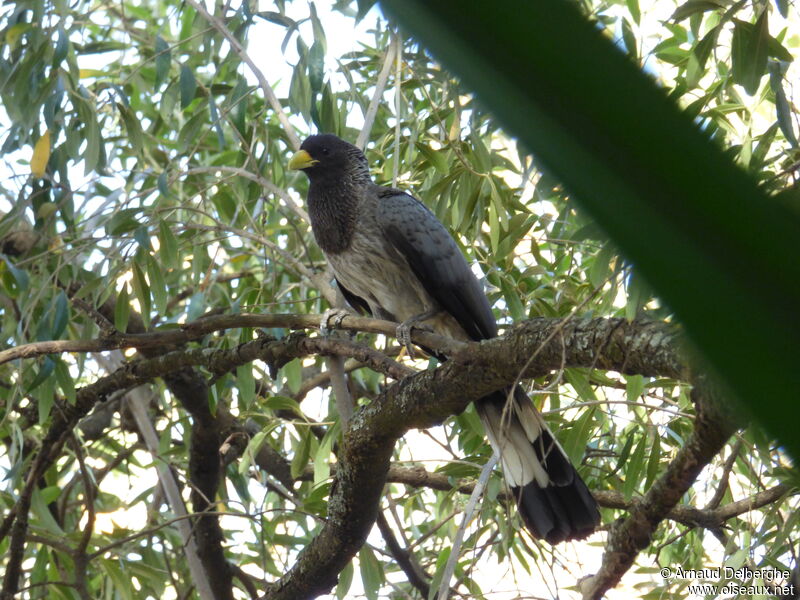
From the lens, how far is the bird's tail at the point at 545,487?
3314mm

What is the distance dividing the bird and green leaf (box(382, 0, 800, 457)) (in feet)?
10.2

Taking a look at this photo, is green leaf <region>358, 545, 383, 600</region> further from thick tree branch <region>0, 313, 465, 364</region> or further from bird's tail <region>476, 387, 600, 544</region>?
thick tree branch <region>0, 313, 465, 364</region>

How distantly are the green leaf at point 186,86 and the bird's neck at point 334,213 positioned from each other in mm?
963

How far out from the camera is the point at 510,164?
4371 millimetres

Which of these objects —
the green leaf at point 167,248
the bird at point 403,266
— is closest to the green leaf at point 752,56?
the bird at point 403,266

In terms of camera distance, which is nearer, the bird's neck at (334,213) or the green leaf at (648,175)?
the green leaf at (648,175)

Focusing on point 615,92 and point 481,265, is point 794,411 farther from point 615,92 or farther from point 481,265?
point 481,265

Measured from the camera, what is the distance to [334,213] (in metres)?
4.37

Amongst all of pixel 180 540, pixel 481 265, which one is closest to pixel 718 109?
pixel 481 265

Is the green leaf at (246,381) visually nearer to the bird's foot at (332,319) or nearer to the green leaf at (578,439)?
the bird's foot at (332,319)

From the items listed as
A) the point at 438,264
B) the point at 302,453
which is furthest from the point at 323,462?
the point at 438,264

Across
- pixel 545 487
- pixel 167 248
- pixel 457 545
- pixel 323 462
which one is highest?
pixel 167 248

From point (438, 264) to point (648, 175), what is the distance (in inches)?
146

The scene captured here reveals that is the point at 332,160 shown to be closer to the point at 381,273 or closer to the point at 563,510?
the point at 381,273
